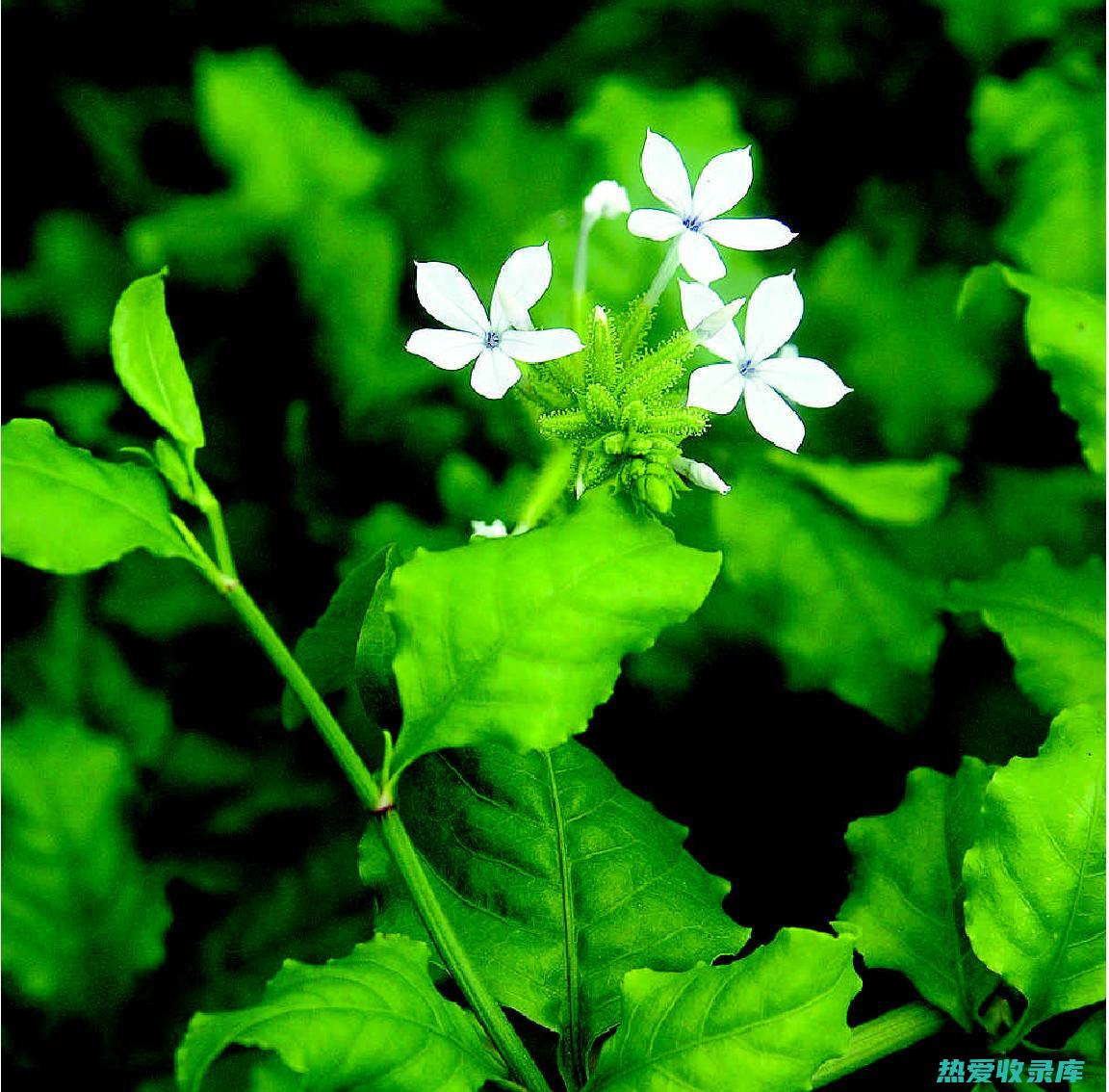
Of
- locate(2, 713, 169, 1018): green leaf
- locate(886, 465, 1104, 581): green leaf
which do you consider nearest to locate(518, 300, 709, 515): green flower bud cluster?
locate(886, 465, 1104, 581): green leaf

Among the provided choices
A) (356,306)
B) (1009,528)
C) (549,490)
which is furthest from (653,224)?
(1009,528)

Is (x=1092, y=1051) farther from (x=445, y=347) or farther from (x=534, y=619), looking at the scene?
(x=445, y=347)

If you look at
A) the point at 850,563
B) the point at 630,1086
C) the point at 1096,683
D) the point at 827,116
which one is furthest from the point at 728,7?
the point at 630,1086

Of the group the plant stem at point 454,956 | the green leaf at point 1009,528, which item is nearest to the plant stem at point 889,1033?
the plant stem at point 454,956

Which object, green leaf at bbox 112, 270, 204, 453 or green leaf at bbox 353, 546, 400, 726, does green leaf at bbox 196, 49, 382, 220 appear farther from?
green leaf at bbox 353, 546, 400, 726

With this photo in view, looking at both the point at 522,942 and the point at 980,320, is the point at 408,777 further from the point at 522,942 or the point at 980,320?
the point at 980,320

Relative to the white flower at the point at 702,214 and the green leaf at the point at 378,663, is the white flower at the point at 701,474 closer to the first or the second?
the white flower at the point at 702,214
